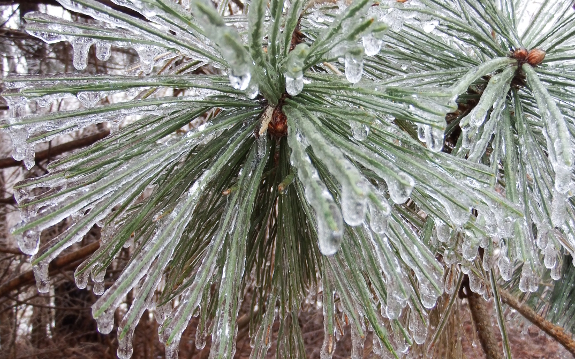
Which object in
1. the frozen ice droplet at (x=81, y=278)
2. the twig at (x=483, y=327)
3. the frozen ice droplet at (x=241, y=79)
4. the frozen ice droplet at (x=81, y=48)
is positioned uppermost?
the frozen ice droplet at (x=241, y=79)

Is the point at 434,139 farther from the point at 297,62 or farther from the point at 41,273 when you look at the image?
the point at 41,273

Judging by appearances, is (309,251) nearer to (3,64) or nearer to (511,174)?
(511,174)

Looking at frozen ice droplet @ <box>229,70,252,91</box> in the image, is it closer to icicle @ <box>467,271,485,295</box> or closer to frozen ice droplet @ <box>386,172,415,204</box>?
frozen ice droplet @ <box>386,172,415,204</box>

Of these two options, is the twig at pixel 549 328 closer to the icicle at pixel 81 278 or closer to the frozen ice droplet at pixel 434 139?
the frozen ice droplet at pixel 434 139

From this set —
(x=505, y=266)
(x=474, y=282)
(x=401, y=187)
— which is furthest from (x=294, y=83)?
(x=474, y=282)

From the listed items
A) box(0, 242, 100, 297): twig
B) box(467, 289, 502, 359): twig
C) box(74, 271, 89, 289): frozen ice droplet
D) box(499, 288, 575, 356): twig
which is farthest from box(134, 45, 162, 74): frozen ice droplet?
box(0, 242, 100, 297): twig

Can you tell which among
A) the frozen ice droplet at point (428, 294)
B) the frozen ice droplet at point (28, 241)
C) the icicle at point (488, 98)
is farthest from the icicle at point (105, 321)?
the icicle at point (488, 98)

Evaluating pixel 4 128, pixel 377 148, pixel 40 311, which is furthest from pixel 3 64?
pixel 377 148
